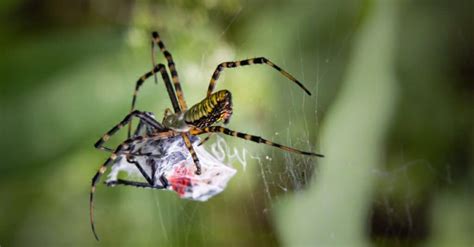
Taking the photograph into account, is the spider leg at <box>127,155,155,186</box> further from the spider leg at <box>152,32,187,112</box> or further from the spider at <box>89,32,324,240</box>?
the spider leg at <box>152,32,187,112</box>

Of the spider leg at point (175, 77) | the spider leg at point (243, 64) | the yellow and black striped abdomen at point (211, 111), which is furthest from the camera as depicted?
the spider leg at point (175, 77)

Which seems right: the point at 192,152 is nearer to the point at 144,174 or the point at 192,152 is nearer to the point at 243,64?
the point at 144,174

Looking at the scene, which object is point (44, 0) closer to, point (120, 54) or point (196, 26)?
point (120, 54)

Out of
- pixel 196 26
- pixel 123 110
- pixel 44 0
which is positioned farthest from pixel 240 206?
pixel 44 0

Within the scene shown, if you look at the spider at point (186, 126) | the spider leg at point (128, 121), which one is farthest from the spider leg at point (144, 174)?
the spider leg at point (128, 121)

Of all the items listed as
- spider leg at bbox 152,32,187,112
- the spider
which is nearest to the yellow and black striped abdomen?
the spider

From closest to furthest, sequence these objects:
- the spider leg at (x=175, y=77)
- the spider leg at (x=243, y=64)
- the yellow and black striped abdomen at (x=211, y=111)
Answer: the yellow and black striped abdomen at (x=211, y=111)
the spider leg at (x=243, y=64)
the spider leg at (x=175, y=77)

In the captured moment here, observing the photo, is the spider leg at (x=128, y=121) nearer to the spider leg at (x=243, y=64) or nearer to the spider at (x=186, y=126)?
the spider at (x=186, y=126)
